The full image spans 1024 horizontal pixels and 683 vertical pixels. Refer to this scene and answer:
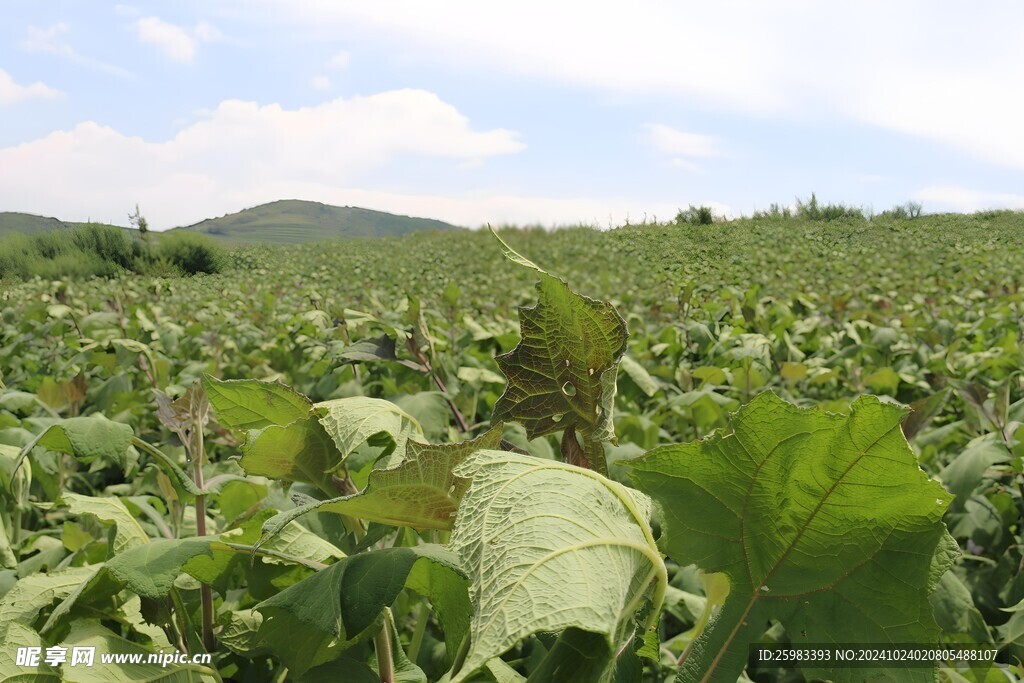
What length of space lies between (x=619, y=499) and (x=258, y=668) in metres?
0.59

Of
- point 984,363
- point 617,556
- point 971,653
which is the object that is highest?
point 617,556

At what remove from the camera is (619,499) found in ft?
1.62

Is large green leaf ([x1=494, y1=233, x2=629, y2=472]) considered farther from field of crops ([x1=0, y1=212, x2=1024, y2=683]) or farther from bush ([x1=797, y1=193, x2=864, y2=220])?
bush ([x1=797, y1=193, x2=864, y2=220])

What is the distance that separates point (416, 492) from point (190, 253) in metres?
19.2

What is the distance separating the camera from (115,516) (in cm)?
89

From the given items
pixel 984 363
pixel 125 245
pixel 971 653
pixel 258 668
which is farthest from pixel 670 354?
pixel 125 245

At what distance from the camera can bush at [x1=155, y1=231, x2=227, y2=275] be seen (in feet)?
56.2

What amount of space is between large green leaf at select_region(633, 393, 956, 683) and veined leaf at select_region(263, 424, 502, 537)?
0.46ft

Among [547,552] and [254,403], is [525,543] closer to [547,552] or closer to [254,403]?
[547,552]

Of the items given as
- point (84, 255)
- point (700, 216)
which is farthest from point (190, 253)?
→ point (700, 216)

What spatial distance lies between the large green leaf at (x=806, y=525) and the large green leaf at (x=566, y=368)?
114 mm

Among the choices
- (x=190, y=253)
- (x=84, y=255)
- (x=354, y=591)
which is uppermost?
(x=190, y=253)

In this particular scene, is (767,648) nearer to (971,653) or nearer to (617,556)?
(617,556)

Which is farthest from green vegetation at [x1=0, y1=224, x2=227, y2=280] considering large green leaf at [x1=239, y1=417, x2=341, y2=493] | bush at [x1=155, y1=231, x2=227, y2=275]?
large green leaf at [x1=239, y1=417, x2=341, y2=493]
